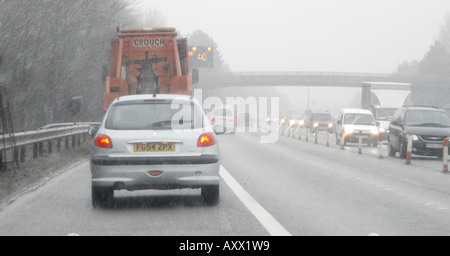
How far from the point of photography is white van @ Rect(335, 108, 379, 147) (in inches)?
1170

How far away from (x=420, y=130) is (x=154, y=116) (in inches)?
561

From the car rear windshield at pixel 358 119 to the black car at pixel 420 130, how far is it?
7547 mm

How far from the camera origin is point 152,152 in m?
8.70

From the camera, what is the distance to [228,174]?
14344mm

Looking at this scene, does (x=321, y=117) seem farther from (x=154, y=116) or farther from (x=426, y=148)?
(x=154, y=116)

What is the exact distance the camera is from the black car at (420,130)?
2114 centimetres

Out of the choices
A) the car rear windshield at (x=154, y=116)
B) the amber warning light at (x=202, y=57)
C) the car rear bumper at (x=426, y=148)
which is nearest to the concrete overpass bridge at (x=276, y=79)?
the amber warning light at (x=202, y=57)

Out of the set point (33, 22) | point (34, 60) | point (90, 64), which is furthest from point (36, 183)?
point (90, 64)

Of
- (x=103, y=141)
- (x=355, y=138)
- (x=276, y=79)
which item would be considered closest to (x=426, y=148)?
(x=355, y=138)

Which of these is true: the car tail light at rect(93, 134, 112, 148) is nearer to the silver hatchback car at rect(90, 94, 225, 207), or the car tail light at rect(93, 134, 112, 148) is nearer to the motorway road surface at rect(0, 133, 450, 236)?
the silver hatchback car at rect(90, 94, 225, 207)

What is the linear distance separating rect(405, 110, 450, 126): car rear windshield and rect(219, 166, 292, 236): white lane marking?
11120 millimetres

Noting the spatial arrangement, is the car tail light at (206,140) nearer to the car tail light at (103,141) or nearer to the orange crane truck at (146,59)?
the car tail light at (103,141)

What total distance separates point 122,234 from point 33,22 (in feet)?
60.4
